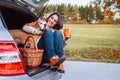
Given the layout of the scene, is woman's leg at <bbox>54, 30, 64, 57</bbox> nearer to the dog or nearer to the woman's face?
the dog

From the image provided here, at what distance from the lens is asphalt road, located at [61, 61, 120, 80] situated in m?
7.02

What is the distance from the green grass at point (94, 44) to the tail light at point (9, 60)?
6.99 meters

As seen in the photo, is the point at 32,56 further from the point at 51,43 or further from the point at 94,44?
the point at 94,44

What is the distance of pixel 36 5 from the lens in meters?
3.36

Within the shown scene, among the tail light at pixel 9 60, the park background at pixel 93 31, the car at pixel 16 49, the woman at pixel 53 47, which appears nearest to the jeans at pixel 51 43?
the woman at pixel 53 47

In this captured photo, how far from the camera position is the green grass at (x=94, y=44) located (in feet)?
31.0

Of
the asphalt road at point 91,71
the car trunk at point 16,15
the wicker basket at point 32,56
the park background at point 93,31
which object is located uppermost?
the car trunk at point 16,15

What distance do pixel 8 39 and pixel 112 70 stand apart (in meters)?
5.89

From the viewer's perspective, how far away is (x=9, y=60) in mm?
2361

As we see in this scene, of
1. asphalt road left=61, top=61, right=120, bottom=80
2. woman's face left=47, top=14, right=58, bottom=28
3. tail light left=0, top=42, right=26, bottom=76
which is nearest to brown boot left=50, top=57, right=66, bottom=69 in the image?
woman's face left=47, top=14, right=58, bottom=28

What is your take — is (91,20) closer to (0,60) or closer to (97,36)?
(97,36)

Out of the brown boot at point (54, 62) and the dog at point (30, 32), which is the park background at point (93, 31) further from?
the brown boot at point (54, 62)

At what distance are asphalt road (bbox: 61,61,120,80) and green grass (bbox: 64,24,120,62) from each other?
0.30 m

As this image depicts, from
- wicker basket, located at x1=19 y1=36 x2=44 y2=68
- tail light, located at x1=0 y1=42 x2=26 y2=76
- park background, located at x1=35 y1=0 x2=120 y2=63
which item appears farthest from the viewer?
park background, located at x1=35 y1=0 x2=120 y2=63
